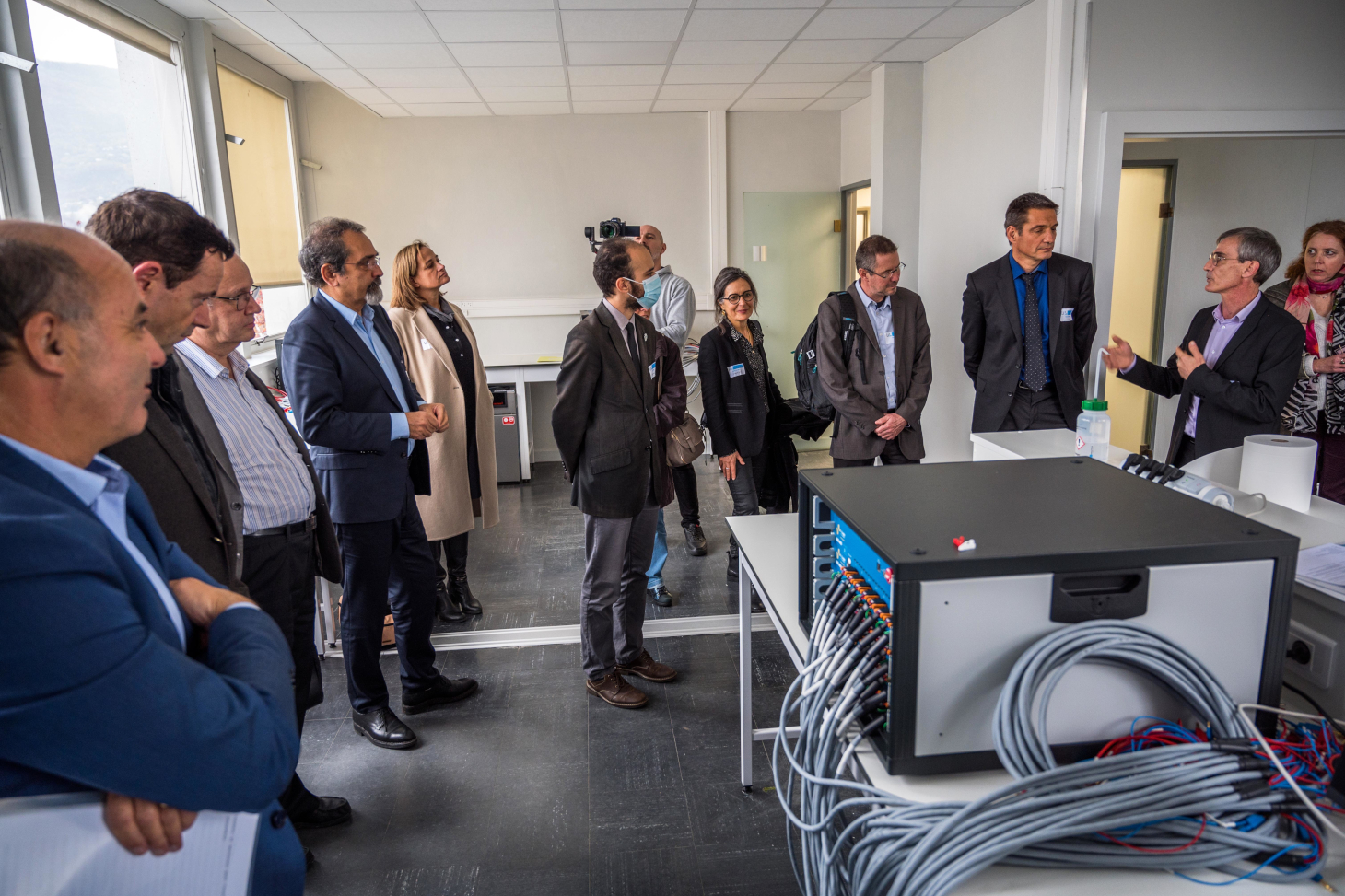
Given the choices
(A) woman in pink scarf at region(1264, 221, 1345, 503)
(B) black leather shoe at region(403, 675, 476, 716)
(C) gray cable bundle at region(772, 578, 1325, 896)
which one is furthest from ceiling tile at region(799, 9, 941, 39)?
(C) gray cable bundle at region(772, 578, 1325, 896)

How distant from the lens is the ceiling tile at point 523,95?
17.0 feet

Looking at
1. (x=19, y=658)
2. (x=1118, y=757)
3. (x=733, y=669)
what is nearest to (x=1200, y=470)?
(x=1118, y=757)

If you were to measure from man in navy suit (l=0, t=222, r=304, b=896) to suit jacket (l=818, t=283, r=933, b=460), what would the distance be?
2728 millimetres

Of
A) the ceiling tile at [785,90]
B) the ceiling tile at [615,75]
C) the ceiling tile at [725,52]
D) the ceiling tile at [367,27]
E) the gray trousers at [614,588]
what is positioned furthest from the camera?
the ceiling tile at [785,90]

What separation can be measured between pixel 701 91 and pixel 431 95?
1764mm

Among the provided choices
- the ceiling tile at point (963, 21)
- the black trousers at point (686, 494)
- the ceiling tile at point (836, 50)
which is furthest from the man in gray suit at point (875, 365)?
the ceiling tile at point (836, 50)

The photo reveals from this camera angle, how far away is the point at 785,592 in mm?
1687

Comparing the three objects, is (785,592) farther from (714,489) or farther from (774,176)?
(774,176)

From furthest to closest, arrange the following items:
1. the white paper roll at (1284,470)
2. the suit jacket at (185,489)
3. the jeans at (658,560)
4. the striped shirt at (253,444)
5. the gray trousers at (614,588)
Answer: the jeans at (658,560) < the gray trousers at (614,588) < the striped shirt at (253,444) < the white paper roll at (1284,470) < the suit jacket at (185,489)

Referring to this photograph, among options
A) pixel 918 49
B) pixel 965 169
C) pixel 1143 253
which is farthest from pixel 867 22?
pixel 1143 253

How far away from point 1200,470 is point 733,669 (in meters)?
1.59

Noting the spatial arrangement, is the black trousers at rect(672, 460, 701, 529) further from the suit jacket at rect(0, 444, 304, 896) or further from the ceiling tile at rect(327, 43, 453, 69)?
the suit jacket at rect(0, 444, 304, 896)

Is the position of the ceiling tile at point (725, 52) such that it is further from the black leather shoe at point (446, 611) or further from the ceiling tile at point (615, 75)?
the black leather shoe at point (446, 611)

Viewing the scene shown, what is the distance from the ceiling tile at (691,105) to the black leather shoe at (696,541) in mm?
3256
